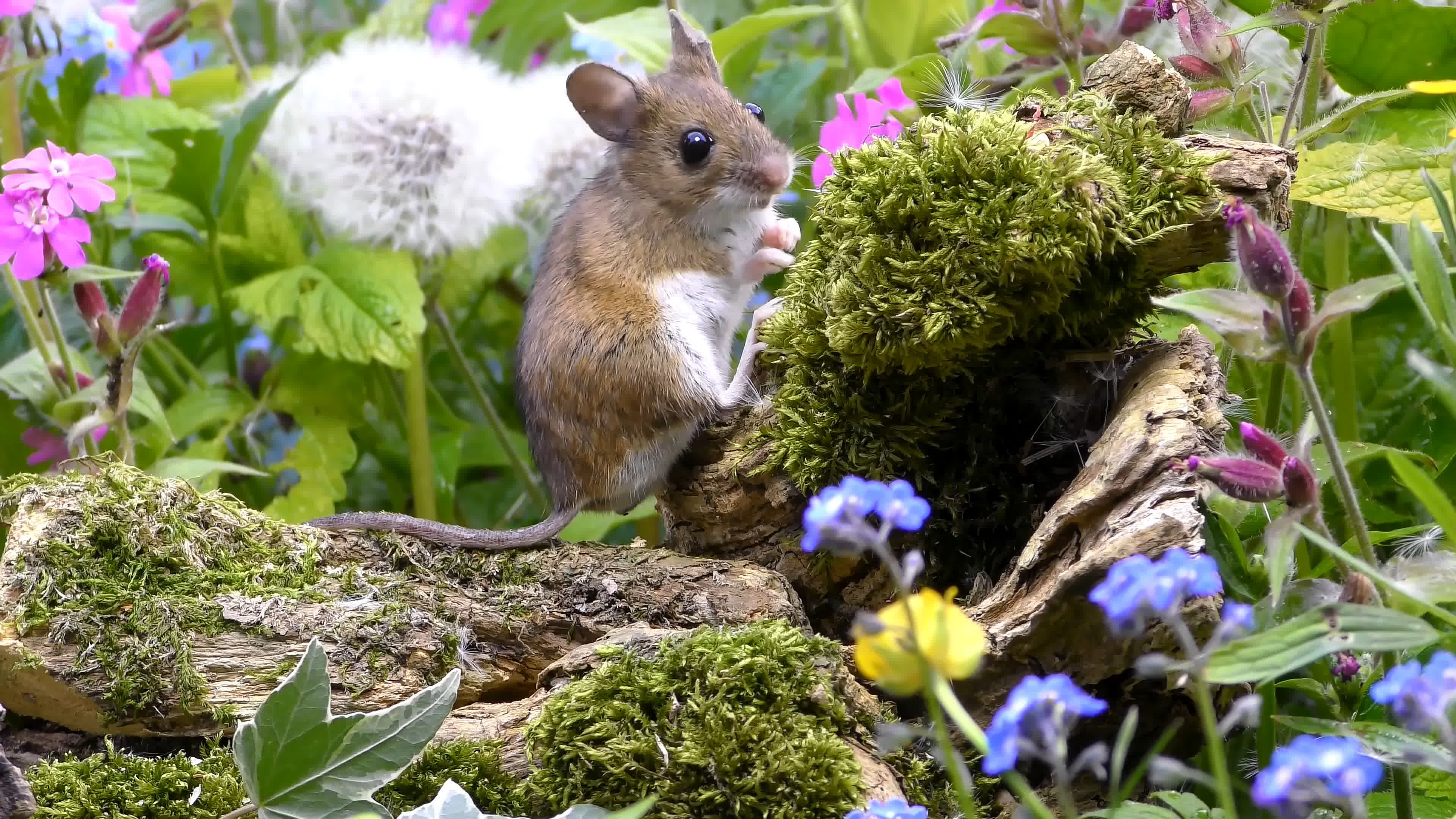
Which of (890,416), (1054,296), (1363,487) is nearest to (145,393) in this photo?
(890,416)

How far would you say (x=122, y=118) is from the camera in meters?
2.98

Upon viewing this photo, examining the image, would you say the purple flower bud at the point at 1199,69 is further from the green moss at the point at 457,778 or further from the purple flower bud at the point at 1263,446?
the green moss at the point at 457,778

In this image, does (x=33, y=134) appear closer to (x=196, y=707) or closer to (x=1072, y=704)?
(x=196, y=707)

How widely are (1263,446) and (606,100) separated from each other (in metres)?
1.71

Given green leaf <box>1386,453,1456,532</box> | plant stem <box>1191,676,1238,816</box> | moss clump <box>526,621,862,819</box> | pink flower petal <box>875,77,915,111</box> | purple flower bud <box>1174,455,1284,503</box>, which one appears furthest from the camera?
pink flower petal <box>875,77,915,111</box>

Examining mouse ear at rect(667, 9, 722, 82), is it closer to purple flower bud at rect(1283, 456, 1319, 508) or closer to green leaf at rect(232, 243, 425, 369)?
green leaf at rect(232, 243, 425, 369)

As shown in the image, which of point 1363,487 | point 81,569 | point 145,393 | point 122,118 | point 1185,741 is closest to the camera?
point 1185,741

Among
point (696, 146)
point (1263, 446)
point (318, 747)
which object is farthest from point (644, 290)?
point (1263, 446)

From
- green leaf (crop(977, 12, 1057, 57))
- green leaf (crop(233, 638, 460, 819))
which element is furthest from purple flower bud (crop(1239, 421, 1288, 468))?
green leaf (crop(977, 12, 1057, 57))

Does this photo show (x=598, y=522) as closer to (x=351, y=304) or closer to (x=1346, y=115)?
(x=351, y=304)

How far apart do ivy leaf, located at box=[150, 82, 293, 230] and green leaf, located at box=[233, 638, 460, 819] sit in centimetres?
163

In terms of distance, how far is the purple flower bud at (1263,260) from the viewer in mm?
1174

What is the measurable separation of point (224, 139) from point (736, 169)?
115 cm

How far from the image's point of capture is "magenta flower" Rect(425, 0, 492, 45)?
11.8 ft
